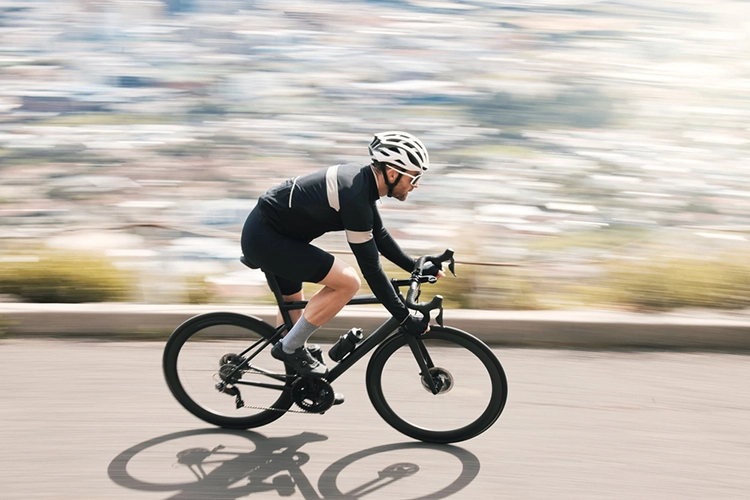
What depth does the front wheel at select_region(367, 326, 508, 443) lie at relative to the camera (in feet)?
14.4

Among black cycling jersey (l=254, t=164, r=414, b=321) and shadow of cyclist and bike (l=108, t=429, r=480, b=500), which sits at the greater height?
black cycling jersey (l=254, t=164, r=414, b=321)

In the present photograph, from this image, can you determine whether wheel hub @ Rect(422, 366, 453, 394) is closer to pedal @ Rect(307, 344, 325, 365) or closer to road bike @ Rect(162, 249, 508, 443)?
road bike @ Rect(162, 249, 508, 443)

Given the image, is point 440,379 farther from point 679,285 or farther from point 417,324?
point 679,285

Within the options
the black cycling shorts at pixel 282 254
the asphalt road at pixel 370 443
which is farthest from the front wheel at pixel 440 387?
the black cycling shorts at pixel 282 254

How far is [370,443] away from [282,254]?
116 cm

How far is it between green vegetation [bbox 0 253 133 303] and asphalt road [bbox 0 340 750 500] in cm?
97

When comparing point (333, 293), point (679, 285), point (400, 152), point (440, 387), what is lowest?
point (679, 285)

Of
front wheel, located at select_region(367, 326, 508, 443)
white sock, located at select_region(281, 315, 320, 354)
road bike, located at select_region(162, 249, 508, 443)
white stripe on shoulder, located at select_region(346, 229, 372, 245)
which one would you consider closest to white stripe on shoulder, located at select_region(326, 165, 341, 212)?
white stripe on shoulder, located at select_region(346, 229, 372, 245)

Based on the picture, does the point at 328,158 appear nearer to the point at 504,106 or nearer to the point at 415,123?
the point at 415,123

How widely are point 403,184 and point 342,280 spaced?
1.92 feet

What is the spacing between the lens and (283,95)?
14.6m

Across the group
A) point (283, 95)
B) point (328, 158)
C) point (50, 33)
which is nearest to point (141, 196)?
point (328, 158)

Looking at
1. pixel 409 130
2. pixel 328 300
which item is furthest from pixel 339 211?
pixel 409 130

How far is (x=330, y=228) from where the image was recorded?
4.32 m
